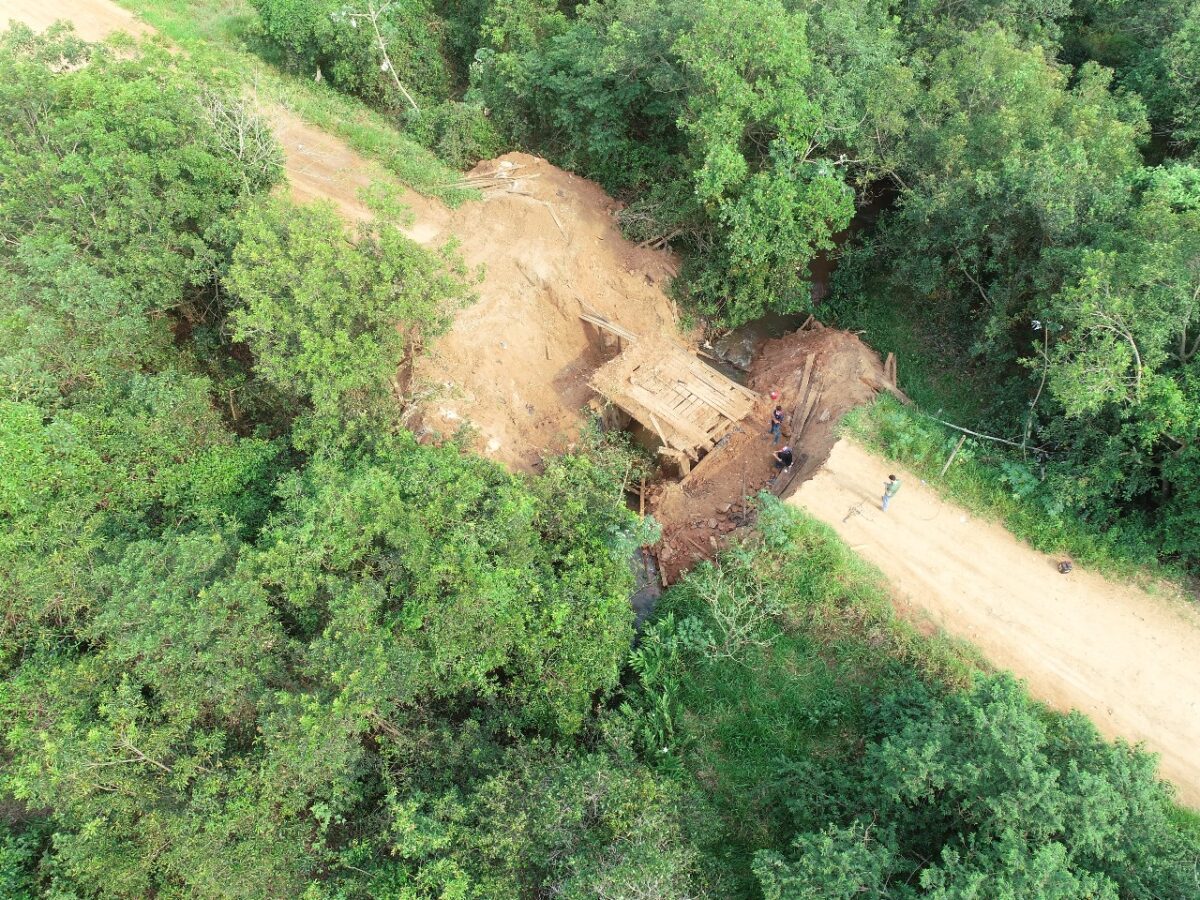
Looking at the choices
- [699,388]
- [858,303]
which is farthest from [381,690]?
[858,303]

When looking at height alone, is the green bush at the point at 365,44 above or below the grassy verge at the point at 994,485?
above

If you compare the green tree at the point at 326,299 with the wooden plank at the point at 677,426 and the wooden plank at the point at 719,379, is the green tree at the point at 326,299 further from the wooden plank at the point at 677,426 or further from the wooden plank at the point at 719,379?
the wooden plank at the point at 719,379

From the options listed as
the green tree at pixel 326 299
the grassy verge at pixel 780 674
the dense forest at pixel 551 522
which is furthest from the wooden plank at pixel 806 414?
the green tree at pixel 326 299

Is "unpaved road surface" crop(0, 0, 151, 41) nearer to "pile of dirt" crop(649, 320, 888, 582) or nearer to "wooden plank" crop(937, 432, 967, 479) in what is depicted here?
"pile of dirt" crop(649, 320, 888, 582)

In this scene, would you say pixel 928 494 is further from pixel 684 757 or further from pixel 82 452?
pixel 82 452

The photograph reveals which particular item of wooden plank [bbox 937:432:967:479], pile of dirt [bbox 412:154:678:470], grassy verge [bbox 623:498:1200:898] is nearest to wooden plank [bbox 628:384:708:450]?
pile of dirt [bbox 412:154:678:470]

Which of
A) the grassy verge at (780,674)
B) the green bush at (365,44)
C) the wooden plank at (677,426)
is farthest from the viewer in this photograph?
the green bush at (365,44)

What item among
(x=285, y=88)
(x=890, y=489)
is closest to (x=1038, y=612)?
(x=890, y=489)
